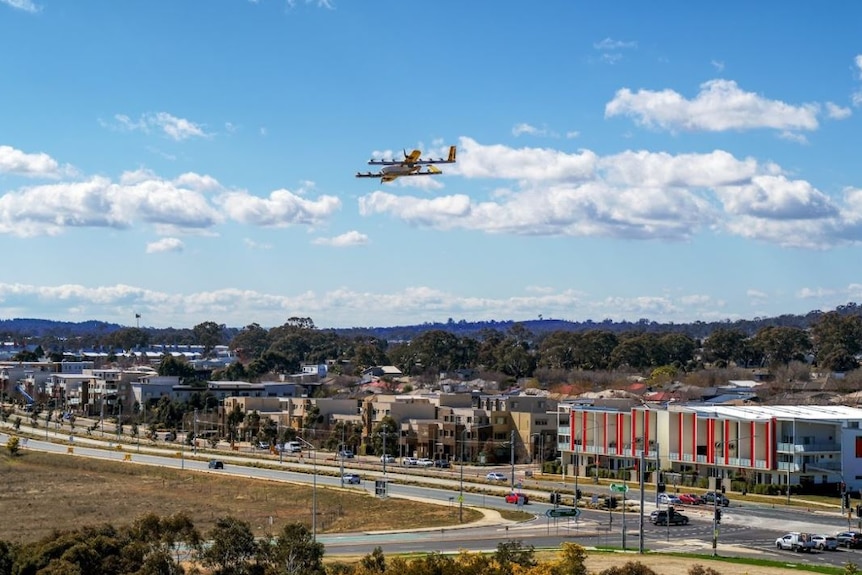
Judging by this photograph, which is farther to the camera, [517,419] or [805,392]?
[805,392]

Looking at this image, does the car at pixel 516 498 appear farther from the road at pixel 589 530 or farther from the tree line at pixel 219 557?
the tree line at pixel 219 557

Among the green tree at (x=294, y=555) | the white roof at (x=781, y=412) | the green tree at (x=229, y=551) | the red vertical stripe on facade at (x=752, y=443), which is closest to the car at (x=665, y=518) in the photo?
the red vertical stripe on facade at (x=752, y=443)

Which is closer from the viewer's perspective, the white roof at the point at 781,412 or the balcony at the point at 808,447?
the balcony at the point at 808,447

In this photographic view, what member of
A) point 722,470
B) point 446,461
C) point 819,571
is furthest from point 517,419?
point 819,571

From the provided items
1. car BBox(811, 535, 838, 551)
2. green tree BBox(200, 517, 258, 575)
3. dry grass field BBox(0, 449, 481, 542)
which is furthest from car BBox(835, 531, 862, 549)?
green tree BBox(200, 517, 258, 575)

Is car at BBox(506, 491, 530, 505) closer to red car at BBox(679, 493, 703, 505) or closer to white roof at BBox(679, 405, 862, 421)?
red car at BBox(679, 493, 703, 505)

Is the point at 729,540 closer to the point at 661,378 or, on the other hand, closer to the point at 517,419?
the point at 517,419

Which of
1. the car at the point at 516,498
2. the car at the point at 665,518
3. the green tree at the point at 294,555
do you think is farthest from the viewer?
the car at the point at 516,498
